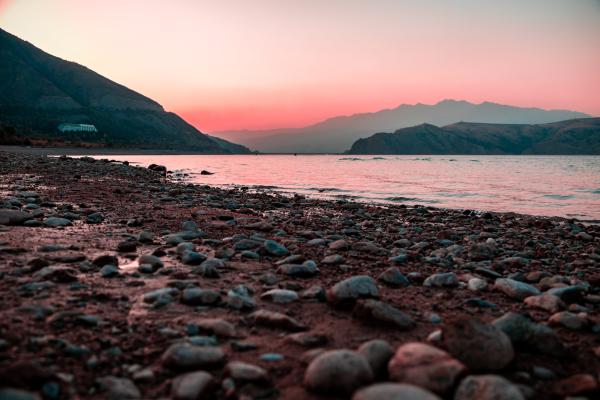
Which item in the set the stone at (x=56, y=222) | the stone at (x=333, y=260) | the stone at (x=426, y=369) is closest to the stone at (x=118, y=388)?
the stone at (x=426, y=369)

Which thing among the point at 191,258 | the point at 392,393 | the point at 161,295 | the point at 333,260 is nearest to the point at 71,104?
the point at 191,258

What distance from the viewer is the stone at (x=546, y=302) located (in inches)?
149

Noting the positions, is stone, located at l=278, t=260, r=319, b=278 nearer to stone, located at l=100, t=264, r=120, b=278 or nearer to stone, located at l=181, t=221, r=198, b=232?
stone, located at l=100, t=264, r=120, b=278

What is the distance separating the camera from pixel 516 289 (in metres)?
4.21

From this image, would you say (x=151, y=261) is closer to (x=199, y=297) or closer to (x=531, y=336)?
(x=199, y=297)

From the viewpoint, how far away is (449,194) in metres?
18.6

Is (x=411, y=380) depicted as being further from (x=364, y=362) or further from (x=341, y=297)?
(x=341, y=297)

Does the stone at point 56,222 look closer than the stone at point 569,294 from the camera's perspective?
No

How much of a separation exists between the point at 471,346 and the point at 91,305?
292 cm

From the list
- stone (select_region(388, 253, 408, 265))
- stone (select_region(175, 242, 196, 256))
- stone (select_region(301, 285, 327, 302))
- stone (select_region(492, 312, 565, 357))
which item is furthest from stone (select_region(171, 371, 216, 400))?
stone (select_region(388, 253, 408, 265))

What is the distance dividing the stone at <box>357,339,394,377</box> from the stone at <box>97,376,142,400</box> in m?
1.28

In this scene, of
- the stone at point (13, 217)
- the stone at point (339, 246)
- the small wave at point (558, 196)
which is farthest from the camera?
the small wave at point (558, 196)

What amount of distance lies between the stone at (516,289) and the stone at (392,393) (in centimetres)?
269

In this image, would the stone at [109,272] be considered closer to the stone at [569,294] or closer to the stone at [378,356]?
the stone at [378,356]
